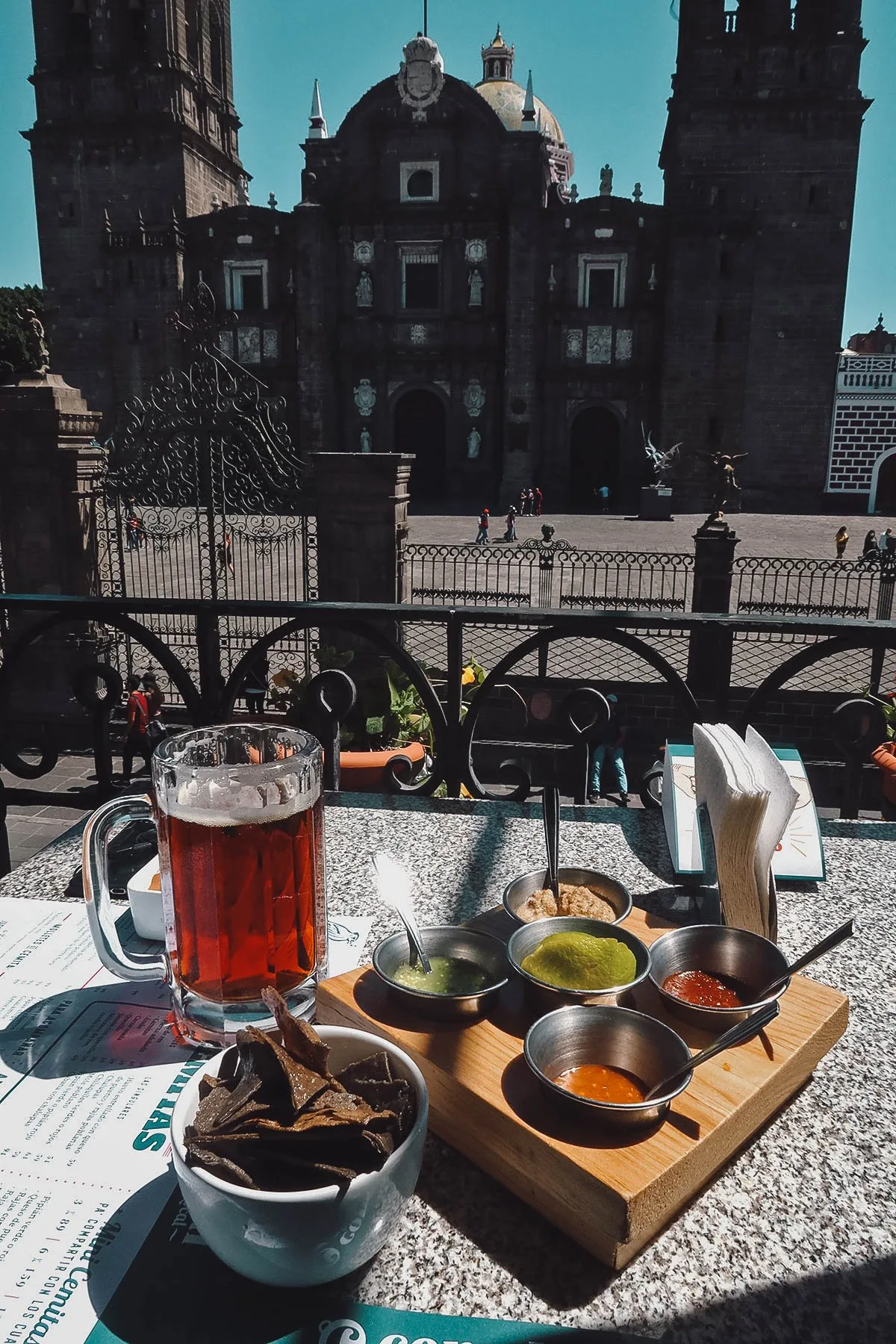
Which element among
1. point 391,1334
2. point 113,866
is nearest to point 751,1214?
point 391,1334

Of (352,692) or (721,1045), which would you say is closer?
(721,1045)

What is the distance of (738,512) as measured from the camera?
2636cm

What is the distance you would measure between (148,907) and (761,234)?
3004cm

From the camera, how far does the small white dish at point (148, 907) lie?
122 cm

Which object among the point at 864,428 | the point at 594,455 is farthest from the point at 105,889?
the point at 864,428

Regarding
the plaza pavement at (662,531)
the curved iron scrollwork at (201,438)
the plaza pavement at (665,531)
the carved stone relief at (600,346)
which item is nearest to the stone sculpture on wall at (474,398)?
the carved stone relief at (600,346)

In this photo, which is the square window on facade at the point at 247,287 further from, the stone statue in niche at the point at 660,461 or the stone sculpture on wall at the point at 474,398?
the stone statue in niche at the point at 660,461

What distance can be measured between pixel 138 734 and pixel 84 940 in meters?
4.72

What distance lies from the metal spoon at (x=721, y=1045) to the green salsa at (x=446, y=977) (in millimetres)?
220

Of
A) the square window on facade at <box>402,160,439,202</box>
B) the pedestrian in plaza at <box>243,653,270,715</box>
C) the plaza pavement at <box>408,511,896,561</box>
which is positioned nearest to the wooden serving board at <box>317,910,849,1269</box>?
the pedestrian in plaza at <box>243,653,270,715</box>

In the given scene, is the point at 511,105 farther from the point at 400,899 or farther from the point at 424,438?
the point at 400,899

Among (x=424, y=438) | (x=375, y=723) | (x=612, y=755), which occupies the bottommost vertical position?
(x=612, y=755)

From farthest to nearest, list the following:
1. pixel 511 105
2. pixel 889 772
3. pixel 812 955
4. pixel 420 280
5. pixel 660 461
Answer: pixel 511 105 < pixel 420 280 < pixel 660 461 < pixel 889 772 < pixel 812 955

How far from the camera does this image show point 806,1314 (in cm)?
72
